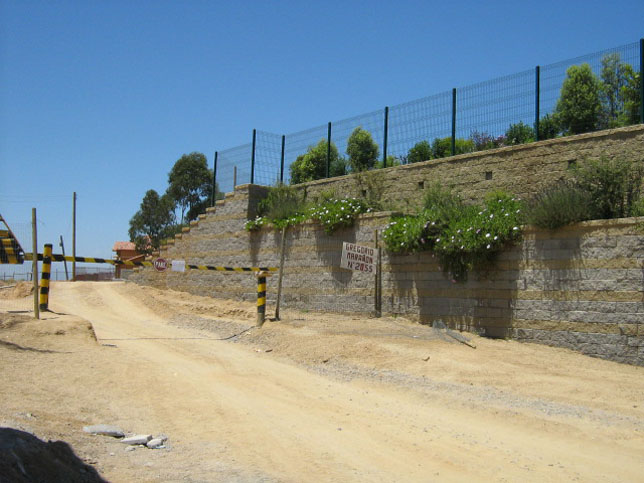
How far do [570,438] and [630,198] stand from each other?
22.2 ft

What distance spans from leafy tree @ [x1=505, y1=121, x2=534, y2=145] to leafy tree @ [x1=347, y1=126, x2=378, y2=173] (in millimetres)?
4036

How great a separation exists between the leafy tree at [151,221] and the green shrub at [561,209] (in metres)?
38.9

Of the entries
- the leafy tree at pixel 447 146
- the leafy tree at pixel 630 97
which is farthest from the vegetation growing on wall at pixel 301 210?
the leafy tree at pixel 630 97

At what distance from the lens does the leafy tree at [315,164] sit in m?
18.5

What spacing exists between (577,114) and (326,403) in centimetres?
970

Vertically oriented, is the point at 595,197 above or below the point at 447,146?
below

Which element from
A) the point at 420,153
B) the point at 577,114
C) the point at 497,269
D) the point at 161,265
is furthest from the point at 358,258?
the point at 161,265

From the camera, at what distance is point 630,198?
36.9 ft

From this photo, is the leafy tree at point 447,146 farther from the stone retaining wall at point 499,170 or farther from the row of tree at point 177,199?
the row of tree at point 177,199

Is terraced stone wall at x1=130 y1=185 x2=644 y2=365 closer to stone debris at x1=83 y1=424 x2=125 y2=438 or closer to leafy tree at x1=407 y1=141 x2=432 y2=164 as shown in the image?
leafy tree at x1=407 y1=141 x2=432 y2=164

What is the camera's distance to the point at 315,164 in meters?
19.8

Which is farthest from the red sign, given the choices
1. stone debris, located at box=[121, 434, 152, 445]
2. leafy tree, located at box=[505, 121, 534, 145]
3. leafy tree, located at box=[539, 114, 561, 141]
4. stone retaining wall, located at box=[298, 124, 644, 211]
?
stone debris, located at box=[121, 434, 152, 445]

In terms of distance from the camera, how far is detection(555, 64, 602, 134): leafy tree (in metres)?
13.0

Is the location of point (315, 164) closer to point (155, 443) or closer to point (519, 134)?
point (519, 134)
